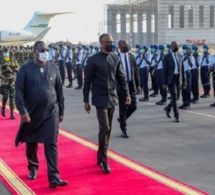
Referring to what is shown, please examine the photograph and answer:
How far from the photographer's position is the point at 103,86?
697 centimetres

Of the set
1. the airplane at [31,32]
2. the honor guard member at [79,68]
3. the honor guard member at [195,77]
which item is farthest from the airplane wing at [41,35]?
the honor guard member at [195,77]

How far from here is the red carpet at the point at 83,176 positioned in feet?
19.6

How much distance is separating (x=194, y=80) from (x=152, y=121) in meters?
4.27

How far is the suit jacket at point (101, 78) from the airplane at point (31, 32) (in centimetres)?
4658

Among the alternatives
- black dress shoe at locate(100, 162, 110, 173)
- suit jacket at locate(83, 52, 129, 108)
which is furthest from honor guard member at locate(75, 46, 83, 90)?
black dress shoe at locate(100, 162, 110, 173)

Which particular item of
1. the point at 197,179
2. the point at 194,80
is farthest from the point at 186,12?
the point at 197,179

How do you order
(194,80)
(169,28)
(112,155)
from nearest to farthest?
(112,155)
(194,80)
(169,28)

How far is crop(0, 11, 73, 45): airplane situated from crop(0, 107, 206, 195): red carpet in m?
45.5

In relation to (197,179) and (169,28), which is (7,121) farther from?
(169,28)

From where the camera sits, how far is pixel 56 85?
6.37m

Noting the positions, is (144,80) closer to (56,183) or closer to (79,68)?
(79,68)

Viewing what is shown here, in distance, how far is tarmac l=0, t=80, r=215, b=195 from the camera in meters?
6.93

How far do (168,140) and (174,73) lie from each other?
235cm

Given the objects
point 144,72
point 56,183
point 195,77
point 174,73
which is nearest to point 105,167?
point 56,183
